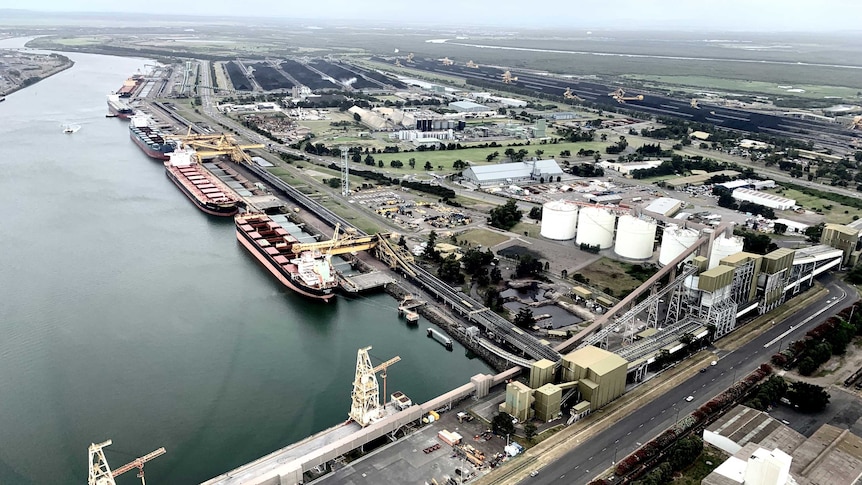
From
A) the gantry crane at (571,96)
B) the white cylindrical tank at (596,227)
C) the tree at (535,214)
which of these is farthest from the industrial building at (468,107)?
the white cylindrical tank at (596,227)

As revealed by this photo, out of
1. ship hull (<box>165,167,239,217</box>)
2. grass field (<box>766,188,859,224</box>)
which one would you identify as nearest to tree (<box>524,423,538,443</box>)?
ship hull (<box>165,167,239,217</box>)

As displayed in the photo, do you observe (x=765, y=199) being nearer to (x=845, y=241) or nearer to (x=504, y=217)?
(x=845, y=241)

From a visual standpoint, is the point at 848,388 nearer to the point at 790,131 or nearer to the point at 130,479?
the point at 130,479

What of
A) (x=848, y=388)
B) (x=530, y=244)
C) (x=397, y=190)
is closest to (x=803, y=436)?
(x=848, y=388)

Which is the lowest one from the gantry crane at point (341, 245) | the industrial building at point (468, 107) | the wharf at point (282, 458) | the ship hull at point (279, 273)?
the wharf at point (282, 458)

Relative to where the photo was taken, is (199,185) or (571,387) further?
(199,185)

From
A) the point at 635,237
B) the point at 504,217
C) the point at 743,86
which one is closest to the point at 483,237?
the point at 504,217

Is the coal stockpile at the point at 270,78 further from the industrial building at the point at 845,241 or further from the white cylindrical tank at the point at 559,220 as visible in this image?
the industrial building at the point at 845,241
